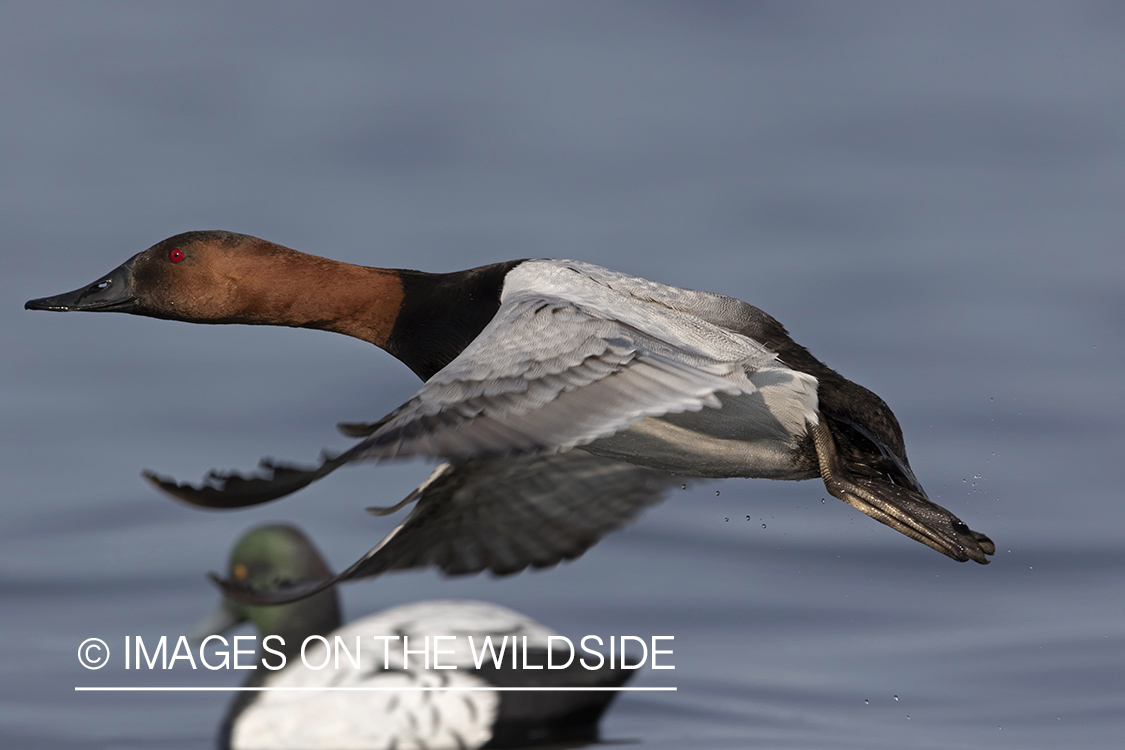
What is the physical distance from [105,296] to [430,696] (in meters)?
1.93

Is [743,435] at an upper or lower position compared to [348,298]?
lower

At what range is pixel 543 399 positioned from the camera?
3.65 m

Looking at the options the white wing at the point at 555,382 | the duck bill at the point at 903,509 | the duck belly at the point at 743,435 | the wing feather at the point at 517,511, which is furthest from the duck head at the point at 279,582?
the duck bill at the point at 903,509

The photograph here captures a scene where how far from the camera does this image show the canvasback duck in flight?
3598 mm

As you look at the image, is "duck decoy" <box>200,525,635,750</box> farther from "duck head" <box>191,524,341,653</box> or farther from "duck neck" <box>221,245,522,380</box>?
"duck neck" <box>221,245,522,380</box>

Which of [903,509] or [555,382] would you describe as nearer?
[555,382]

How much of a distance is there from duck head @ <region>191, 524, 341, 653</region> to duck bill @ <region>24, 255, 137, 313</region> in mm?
1330

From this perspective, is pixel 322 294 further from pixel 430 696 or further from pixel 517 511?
pixel 430 696

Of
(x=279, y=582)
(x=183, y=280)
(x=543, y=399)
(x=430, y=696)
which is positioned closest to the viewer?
(x=543, y=399)

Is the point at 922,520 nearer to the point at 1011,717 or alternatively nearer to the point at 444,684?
the point at 1011,717

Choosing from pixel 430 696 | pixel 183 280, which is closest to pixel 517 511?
pixel 430 696

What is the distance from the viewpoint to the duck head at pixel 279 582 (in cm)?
602

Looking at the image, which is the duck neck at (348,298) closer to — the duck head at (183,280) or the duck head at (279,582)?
the duck head at (183,280)

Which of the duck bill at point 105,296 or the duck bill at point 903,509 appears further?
the duck bill at point 105,296
